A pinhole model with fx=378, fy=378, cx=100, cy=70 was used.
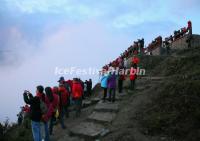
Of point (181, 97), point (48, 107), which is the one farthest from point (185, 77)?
point (48, 107)

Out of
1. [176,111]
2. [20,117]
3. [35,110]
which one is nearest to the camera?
[35,110]

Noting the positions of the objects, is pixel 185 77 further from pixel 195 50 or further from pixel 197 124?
pixel 195 50

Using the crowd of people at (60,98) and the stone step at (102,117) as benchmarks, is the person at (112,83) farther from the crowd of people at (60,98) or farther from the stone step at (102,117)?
the stone step at (102,117)

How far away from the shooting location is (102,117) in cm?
1484

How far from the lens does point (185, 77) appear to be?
16.5 meters

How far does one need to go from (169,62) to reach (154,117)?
37.5 feet

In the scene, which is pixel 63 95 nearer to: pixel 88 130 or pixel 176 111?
pixel 88 130

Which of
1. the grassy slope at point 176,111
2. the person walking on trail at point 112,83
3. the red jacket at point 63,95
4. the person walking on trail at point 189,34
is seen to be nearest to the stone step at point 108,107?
the person walking on trail at point 112,83

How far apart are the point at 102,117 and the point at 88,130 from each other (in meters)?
1.27

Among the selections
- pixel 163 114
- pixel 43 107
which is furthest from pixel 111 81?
pixel 43 107

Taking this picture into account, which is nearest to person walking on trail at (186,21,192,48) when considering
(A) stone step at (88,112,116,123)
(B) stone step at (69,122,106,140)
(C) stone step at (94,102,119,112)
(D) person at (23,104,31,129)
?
(D) person at (23,104,31,129)

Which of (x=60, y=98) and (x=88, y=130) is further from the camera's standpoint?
(x=60, y=98)

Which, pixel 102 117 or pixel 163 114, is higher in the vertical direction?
pixel 163 114

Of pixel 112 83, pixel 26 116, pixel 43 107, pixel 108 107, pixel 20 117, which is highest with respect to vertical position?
pixel 112 83
